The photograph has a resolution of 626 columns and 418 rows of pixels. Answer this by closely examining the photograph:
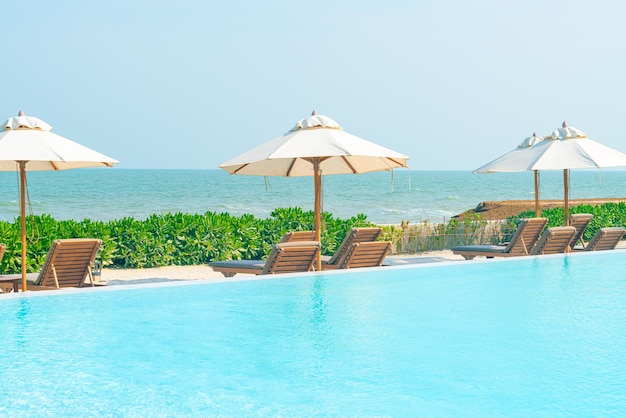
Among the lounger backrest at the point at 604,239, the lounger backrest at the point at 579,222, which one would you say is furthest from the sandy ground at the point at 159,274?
the lounger backrest at the point at 604,239

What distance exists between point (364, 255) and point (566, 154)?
4082 millimetres

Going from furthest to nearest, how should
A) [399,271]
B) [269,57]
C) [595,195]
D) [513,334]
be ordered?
[595,195], [269,57], [399,271], [513,334]

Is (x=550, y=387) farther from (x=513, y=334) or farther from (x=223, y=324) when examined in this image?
Result: (x=223, y=324)

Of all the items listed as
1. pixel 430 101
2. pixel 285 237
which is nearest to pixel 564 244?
pixel 285 237

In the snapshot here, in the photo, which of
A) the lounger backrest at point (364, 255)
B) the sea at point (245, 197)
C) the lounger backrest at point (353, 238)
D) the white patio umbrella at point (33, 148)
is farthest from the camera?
the sea at point (245, 197)

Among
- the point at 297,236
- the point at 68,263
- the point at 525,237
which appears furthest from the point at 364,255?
the point at 68,263

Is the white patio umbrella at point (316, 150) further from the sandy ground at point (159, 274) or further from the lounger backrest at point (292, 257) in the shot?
the sandy ground at point (159, 274)

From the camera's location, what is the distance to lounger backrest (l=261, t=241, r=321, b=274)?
9.91 meters

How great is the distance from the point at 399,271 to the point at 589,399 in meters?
5.18

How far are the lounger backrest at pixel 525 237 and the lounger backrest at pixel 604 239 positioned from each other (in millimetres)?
1030

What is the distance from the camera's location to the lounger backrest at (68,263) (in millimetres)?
9062

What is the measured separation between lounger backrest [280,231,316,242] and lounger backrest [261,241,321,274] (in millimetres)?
1370

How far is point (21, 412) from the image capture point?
5.33 metres

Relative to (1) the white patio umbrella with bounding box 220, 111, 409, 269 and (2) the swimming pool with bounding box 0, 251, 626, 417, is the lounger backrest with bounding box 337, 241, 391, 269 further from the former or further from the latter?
(1) the white patio umbrella with bounding box 220, 111, 409, 269
